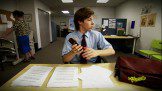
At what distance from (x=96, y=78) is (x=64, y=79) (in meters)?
0.19

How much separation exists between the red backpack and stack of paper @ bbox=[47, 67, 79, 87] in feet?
0.90

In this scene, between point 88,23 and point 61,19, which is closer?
point 88,23

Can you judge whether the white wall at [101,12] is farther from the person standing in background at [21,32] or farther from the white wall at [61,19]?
the white wall at [61,19]

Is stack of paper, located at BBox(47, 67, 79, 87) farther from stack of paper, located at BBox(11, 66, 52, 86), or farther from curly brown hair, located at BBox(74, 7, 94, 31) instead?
curly brown hair, located at BBox(74, 7, 94, 31)

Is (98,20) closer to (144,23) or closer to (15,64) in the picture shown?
(144,23)

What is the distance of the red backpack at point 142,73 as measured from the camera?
22.8 inches

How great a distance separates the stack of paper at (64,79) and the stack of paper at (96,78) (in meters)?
0.05

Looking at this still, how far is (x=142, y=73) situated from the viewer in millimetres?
594

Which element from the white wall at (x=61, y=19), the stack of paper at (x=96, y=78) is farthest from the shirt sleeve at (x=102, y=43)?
the white wall at (x=61, y=19)

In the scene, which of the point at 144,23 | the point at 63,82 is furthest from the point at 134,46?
the point at 63,82

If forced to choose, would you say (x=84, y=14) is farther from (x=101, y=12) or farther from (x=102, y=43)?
(x=101, y=12)

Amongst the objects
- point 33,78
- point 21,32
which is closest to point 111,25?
point 21,32

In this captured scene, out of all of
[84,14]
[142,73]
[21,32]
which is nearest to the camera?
[142,73]

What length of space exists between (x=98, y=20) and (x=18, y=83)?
626 centimetres
